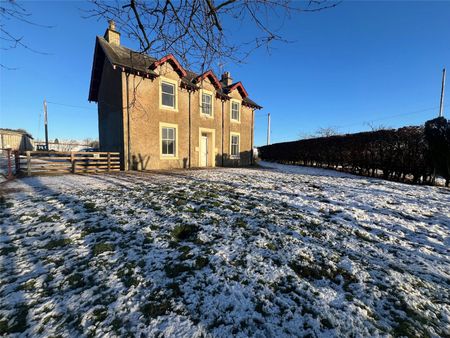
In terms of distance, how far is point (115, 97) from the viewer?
465 inches

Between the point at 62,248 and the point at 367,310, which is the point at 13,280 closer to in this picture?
the point at 62,248

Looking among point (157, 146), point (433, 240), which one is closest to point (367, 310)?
point (433, 240)

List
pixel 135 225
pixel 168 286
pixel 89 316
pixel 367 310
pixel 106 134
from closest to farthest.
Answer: pixel 89 316 → pixel 367 310 → pixel 168 286 → pixel 135 225 → pixel 106 134

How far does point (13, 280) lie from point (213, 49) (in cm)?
459

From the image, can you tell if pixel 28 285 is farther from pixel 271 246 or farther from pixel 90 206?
pixel 271 246

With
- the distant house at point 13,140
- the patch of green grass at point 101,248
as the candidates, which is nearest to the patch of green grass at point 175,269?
the patch of green grass at point 101,248

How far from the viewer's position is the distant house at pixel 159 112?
36.7 feet

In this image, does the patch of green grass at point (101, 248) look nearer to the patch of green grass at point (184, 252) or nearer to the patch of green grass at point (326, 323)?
the patch of green grass at point (184, 252)

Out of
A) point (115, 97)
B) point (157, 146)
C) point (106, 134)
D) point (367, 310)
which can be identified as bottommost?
point (367, 310)

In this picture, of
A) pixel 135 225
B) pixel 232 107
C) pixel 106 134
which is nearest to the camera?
pixel 135 225

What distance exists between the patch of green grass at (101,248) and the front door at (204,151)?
1169 cm

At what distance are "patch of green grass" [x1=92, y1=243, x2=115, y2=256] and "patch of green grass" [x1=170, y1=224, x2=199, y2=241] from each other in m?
1.01

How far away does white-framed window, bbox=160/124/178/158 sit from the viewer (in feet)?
41.3

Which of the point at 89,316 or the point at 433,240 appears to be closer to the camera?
the point at 89,316
